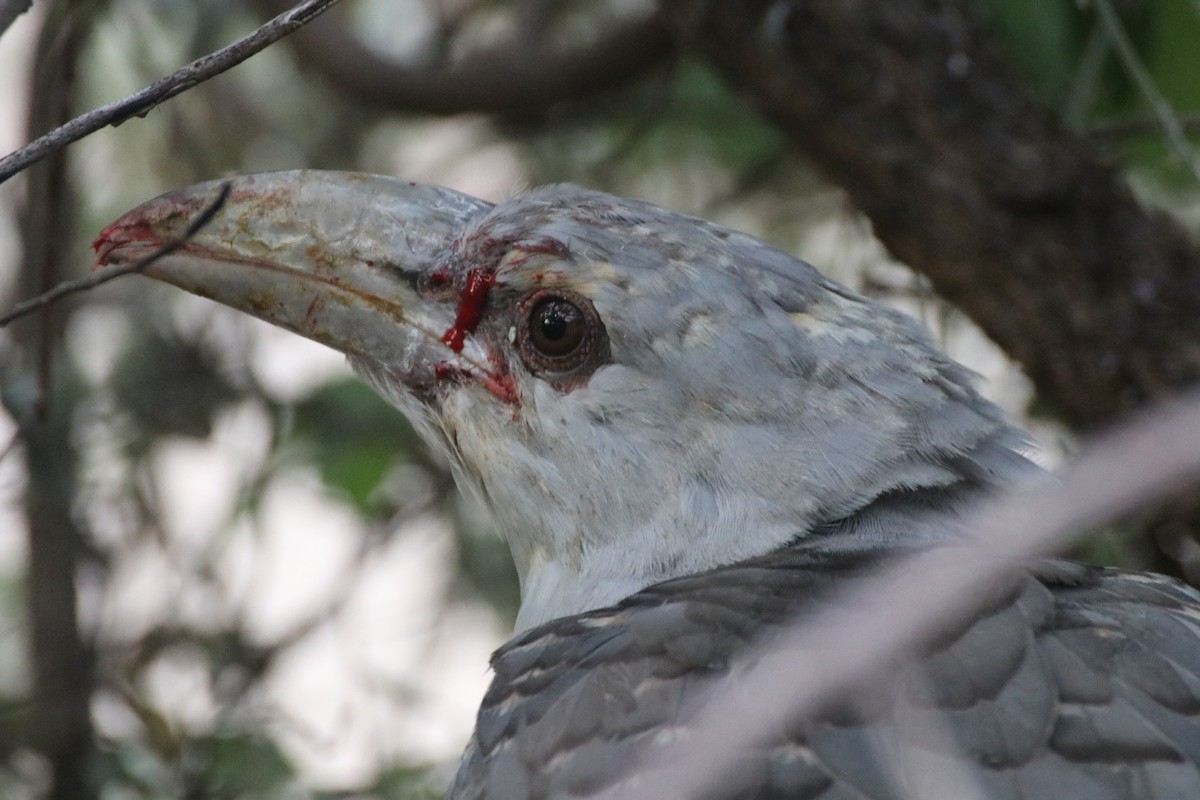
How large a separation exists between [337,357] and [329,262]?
7.41 ft

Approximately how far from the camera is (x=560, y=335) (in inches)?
101

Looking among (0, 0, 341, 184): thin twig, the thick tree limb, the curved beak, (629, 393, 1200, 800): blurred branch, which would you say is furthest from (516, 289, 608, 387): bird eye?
the thick tree limb

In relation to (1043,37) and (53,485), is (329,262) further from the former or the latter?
(1043,37)

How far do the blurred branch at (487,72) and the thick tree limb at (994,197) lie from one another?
1.02 metres

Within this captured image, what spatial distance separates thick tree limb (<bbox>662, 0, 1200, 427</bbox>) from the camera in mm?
3445

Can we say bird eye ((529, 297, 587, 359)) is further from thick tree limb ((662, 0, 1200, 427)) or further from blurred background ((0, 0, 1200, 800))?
thick tree limb ((662, 0, 1200, 427))

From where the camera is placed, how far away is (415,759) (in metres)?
3.93

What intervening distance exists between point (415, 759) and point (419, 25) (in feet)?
8.38

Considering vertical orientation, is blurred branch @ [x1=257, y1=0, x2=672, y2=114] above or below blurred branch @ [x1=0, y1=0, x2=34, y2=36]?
below

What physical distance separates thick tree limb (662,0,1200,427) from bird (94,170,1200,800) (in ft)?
2.83

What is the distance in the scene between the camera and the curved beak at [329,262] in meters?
2.62

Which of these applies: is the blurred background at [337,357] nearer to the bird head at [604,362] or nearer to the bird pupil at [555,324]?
the bird head at [604,362]

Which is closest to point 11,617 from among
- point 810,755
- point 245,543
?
point 245,543

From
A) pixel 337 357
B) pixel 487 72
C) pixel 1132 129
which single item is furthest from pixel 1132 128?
pixel 337 357
